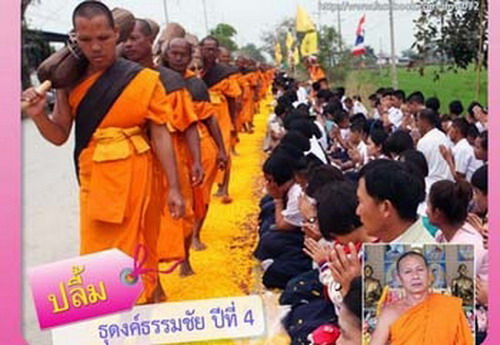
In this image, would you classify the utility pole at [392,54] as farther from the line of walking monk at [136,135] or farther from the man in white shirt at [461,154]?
the line of walking monk at [136,135]

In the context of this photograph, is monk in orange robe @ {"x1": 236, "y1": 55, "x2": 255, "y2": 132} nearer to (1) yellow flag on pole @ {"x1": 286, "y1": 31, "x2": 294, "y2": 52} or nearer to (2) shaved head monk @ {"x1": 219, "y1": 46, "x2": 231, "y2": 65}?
(2) shaved head monk @ {"x1": 219, "y1": 46, "x2": 231, "y2": 65}

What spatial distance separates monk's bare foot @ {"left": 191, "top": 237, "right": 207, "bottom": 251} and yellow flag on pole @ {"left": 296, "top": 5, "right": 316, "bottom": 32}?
87 centimetres

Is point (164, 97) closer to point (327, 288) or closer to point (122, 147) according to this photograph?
point (122, 147)

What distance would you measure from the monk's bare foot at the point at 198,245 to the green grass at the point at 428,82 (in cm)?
74

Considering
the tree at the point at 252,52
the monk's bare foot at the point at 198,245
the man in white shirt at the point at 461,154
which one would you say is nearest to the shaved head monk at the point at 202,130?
the monk's bare foot at the point at 198,245

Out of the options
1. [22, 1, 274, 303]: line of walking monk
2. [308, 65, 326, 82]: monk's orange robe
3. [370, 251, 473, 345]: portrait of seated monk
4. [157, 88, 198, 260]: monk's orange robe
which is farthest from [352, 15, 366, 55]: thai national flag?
[157, 88, 198, 260]: monk's orange robe

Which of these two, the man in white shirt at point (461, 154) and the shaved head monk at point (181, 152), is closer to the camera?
the man in white shirt at point (461, 154)

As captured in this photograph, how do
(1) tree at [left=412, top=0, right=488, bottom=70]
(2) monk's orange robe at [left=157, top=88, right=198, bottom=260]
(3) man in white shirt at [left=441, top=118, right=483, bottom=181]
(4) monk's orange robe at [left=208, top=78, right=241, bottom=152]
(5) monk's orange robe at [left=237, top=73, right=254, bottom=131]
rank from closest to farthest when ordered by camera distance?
(1) tree at [left=412, top=0, right=488, bottom=70], (3) man in white shirt at [left=441, top=118, right=483, bottom=181], (2) monk's orange robe at [left=157, top=88, right=198, bottom=260], (5) monk's orange robe at [left=237, top=73, right=254, bottom=131], (4) monk's orange robe at [left=208, top=78, right=241, bottom=152]

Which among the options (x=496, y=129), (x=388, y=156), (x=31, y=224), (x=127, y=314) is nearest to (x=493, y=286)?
(x=496, y=129)

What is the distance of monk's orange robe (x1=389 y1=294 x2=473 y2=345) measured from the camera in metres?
2.20

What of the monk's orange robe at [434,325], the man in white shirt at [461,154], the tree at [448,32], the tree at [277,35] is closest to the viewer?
the monk's orange robe at [434,325]

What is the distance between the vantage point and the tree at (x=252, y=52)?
2455 millimetres

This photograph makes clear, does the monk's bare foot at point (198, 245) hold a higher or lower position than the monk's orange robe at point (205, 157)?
lower

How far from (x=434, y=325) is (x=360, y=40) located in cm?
82
